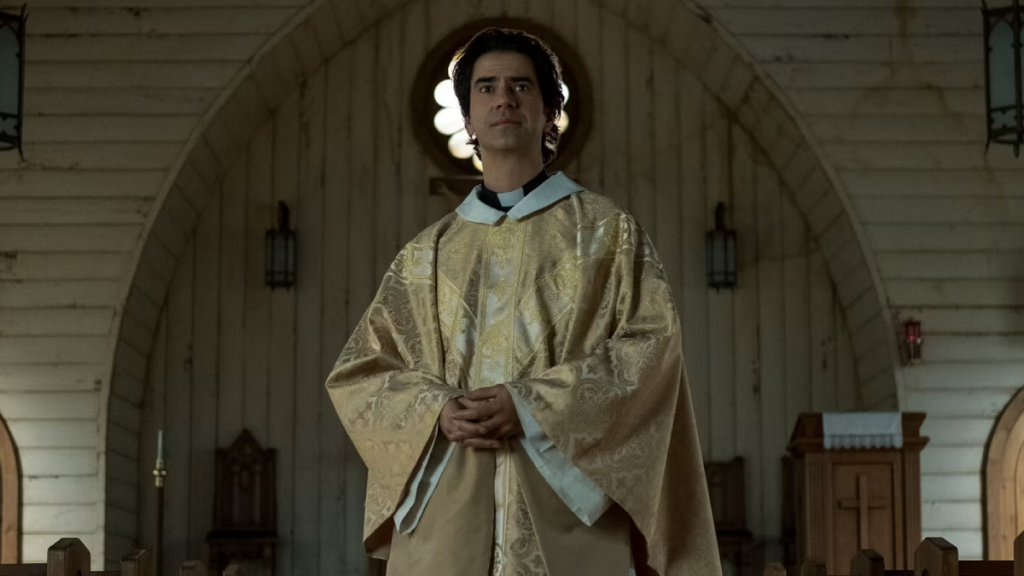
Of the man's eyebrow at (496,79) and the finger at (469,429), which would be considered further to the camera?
the man's eyebrow at (496,79)

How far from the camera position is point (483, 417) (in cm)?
260

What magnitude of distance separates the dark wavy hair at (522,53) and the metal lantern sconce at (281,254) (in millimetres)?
5591

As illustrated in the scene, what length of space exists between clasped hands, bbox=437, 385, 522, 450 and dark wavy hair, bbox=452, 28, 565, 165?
58 cm

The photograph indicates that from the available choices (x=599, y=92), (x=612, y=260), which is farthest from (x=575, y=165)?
(x=612, y=260)

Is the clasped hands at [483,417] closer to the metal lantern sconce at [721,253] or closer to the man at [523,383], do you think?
the man at [523,383]

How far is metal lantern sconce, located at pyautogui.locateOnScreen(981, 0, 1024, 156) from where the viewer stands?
6648 mm

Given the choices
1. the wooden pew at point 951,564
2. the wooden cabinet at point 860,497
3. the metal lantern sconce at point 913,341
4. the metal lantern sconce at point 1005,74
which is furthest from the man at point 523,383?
the metal lantern sconce at point 913,341

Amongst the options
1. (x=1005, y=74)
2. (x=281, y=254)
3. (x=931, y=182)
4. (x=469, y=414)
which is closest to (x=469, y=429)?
(x=469, y=414)

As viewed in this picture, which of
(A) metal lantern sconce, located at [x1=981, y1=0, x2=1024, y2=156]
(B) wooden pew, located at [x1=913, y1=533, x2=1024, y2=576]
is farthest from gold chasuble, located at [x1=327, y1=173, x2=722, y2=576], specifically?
(A) metal lantern sconce, located at [x1=981, y1=0, x2=1024, y2=156]

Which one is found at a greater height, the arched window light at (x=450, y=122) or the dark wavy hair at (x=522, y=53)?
the arched window light at (x=450, y=122)

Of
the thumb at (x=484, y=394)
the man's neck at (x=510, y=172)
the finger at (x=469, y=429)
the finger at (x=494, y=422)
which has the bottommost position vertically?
the finger at (x=469, y=429)

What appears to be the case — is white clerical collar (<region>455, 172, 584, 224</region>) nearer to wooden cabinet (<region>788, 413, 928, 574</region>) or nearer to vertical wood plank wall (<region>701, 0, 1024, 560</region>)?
wooden cabinet (<region>788, 413, 928, 574</region>)

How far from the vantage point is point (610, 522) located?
8.77 ft

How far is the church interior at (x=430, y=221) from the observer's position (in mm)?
7648
